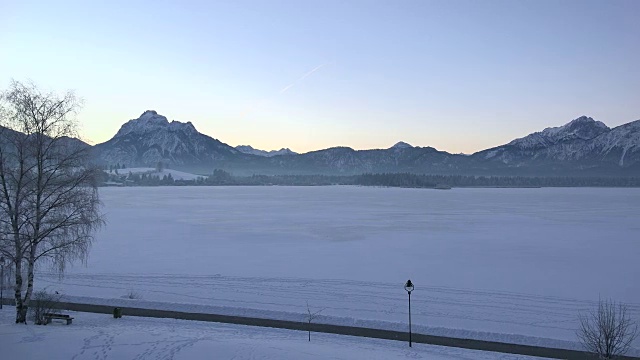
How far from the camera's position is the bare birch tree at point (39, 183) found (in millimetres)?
20109

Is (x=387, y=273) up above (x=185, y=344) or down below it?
below

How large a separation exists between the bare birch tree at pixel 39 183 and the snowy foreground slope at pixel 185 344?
10.4ft

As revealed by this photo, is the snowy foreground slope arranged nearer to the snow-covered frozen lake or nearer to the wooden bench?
→ the wooden bench

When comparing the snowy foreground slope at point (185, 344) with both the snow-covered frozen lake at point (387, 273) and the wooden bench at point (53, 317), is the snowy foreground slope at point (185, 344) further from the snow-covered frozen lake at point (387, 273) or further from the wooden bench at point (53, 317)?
the snow-covered frozen lake at point (387, 273)

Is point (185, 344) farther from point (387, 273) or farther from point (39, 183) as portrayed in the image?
point (387, 273)

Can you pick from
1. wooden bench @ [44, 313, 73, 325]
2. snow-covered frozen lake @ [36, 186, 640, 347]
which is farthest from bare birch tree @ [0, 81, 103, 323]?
snow-covered frozen lake @ [36, 186, 640, 347]

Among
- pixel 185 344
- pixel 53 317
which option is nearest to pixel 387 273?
pixel 185 344

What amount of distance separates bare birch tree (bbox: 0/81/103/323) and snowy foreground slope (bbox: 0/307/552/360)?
3156 mm

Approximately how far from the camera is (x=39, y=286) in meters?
29.5

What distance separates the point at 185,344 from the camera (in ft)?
54.0

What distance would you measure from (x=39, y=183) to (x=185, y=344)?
32.2 ft

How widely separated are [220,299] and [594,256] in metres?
30.4

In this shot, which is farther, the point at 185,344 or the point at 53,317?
the point at 53,317

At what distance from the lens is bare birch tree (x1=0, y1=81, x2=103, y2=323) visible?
66.0 feet
